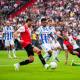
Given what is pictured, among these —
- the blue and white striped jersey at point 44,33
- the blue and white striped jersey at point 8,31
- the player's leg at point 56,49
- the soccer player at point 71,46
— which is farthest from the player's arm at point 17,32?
the blue and white striped jersey at point 8,31

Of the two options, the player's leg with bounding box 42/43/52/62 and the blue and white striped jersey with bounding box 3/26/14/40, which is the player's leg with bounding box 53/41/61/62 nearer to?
the player's leg with bounding box 42/43/52/62

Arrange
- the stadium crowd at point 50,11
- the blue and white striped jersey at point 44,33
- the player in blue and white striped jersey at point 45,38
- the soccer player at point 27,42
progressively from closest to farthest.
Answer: the soccer player at point 27,42
the player in blue and white striped jersey at point 45,38
the blue and white striped jersey at point 44,33
the stadium crowd at point 50,11

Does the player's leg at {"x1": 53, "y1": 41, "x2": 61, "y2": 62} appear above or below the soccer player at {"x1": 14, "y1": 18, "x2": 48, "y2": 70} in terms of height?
below

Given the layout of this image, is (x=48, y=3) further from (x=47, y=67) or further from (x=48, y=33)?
(x=47, y=67)

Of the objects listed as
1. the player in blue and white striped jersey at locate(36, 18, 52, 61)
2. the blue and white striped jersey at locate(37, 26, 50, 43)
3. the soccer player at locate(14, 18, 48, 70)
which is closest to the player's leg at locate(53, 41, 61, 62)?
the player in blue and white striped jersey at locate(36, 18, 52, 61)

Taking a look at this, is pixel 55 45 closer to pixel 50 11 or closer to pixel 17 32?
pixel 17 32

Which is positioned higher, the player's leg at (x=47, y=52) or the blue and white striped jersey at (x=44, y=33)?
the blue and white striped jersey at (x=44, y=33)

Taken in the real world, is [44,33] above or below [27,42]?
below

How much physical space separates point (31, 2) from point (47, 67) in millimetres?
26160

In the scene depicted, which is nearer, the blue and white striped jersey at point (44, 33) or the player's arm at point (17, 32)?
the player's arm at point (17, 32)

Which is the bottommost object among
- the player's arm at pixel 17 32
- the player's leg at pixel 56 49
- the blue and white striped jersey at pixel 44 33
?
the player's leg at pixel 56 49

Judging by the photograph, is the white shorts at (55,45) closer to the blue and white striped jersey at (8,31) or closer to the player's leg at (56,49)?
the player's leg at (56,49)

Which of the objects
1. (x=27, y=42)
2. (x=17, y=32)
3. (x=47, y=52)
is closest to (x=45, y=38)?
(x=47, y=52)

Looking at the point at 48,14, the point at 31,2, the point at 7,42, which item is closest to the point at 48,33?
the point at 7,42
